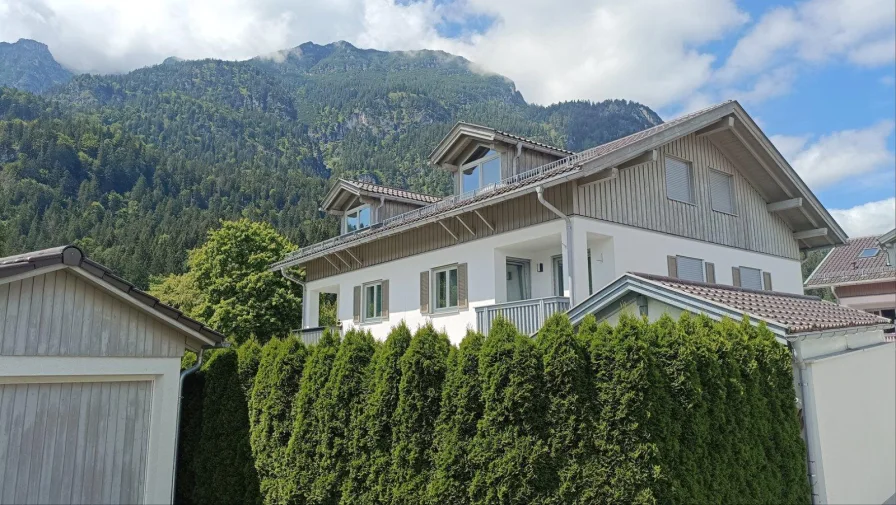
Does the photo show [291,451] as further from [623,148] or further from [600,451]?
[623,148]

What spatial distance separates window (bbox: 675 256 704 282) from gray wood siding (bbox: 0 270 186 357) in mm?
12450

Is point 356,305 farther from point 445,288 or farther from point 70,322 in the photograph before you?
point 70,322

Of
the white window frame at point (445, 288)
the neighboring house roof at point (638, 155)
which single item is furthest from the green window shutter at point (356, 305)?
the white window frame at point (445, 288)

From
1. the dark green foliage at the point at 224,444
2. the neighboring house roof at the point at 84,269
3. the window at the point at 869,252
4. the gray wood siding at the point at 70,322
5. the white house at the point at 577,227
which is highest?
the window at the point at 869,252

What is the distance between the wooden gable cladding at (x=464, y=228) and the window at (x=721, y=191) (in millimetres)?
6120

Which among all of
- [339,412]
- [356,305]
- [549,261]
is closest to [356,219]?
[356,305]

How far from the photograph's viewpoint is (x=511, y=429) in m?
7.62

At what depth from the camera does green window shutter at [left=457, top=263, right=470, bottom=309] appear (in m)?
16.8

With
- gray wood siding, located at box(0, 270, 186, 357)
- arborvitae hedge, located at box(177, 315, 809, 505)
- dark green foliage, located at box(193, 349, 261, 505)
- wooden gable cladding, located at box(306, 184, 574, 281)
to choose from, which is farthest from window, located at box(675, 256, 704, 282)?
gray wood siding, located at box(0, 270, 186, 357)

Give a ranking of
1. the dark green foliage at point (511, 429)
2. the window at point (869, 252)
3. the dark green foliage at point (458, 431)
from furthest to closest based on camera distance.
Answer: the window at point (869, 252) → the dark green foliage at point (458, 431) → the dark green foliage at point (511, 429)

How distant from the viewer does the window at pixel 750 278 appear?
60.5 feet

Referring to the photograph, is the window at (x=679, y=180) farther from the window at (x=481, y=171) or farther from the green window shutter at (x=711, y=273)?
the window at (x=481, y=171)

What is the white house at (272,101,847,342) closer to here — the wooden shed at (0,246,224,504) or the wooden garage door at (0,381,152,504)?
the wooden shed at (0,246,224,504)

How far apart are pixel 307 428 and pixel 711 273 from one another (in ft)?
40.3
